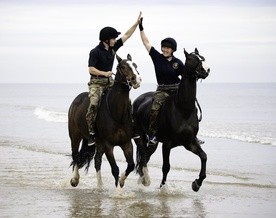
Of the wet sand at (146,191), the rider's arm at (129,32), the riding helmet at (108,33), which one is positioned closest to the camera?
the wet sand at (146,191)

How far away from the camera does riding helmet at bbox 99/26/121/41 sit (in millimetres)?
11273

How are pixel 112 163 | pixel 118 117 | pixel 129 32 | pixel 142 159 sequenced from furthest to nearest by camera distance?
pixel 142 159
pixel 129 32
pixel 112 163
pixel 118 117

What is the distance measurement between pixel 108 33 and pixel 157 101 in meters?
1.49

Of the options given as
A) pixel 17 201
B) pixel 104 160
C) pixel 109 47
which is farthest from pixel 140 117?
pixel 104 160

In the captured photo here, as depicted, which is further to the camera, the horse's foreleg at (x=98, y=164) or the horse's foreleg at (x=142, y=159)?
the horse's foreleg at (x=142, y=159)

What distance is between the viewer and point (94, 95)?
1145cm

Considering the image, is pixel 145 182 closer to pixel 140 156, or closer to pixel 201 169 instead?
pixel 140 156

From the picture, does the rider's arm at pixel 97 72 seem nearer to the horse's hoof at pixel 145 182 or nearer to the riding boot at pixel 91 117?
the riding boot at pixel 91 117

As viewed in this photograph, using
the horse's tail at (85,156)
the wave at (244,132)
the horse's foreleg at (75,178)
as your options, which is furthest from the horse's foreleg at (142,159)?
the wave at (244,132)

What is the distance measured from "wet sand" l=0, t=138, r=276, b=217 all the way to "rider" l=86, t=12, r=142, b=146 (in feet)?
4.19

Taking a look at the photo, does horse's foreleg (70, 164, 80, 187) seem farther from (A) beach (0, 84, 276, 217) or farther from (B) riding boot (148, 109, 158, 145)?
(B) riding boot (148, 109, 158, 145)

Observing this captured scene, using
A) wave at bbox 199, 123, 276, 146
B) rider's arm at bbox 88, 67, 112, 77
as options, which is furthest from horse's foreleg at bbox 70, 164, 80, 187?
wave at bbox 199, 123, 276, 146

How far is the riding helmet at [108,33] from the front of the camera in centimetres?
1127

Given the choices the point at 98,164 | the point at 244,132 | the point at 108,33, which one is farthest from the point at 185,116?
the point at 244,132
